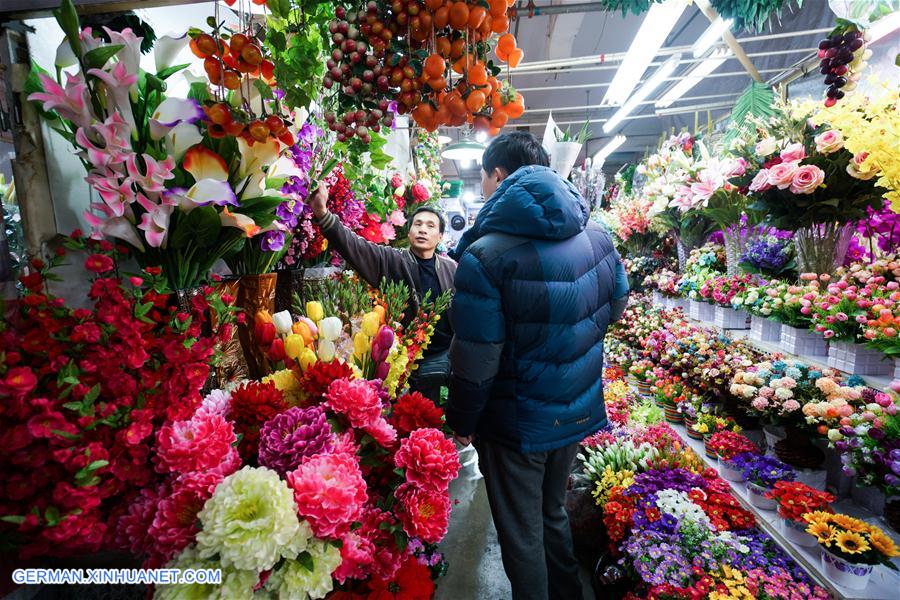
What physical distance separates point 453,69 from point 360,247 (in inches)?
44.7

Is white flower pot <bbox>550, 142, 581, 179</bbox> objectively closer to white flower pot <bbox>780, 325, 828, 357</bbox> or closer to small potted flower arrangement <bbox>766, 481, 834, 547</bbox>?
white flower pot <bbox>780, 325, 828, 357</bbox>

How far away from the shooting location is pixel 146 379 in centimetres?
76

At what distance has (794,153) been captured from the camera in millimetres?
1928

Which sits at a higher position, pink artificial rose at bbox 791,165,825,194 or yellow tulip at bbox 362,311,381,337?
pink artificial rose at bbox 791,165,825,194

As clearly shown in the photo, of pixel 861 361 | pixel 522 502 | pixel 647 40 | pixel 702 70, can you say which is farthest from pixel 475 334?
pixel 702 70

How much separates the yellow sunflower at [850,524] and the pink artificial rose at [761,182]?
1363 millimetres

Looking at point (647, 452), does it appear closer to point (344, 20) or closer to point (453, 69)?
point (453, 69)

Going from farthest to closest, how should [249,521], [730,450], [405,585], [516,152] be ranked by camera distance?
[730,450]
[516,152]
[405,585]
[249,521]

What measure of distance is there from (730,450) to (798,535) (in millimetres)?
523

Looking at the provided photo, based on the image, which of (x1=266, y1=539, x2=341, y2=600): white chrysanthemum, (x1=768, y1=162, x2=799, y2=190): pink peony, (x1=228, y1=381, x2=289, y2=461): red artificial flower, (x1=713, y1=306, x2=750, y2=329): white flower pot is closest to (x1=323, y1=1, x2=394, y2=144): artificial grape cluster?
(x1=228, y1=381, x2=289, y2=461): red artificial flower

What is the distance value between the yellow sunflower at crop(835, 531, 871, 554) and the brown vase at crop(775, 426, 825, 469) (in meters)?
0.52

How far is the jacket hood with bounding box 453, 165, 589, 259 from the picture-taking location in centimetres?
148

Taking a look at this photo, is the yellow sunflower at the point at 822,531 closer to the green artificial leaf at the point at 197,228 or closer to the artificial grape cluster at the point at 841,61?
the artificial grape cluster at the point at 841,61

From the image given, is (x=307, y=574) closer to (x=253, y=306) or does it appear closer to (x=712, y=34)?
(x=253, y=306)
